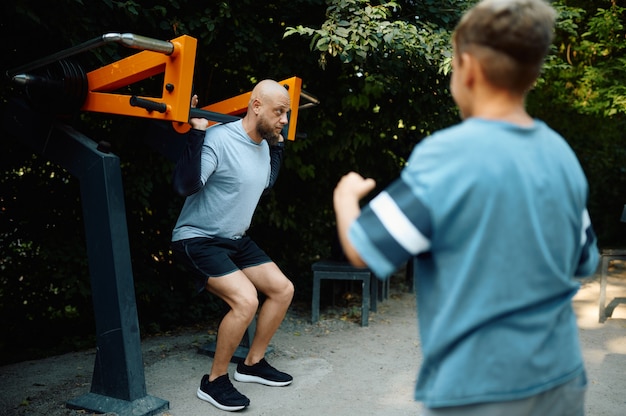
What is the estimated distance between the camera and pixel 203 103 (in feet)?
19.6

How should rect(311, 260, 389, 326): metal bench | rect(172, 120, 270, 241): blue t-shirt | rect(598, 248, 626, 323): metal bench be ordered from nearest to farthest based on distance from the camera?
1. rect(172, 120, 270, 241): blue t-shirt
2. rect(311, 260, 389, 326): metal bench
3. rect(598, 248, 626, 323): metal bench

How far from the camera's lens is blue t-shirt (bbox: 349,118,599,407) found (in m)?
1.50

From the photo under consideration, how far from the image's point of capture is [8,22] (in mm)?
4391

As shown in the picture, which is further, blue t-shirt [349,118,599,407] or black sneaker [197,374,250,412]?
black sneaker [197,374,250,412]

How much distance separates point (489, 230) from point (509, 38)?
0.45 m

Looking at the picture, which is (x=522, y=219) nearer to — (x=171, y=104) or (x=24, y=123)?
(x=171, y=104)

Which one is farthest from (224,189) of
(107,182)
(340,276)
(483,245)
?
(483,245)

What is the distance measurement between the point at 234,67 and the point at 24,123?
2454 millimetres

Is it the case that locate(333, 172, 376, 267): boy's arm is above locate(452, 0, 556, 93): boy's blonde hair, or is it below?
below

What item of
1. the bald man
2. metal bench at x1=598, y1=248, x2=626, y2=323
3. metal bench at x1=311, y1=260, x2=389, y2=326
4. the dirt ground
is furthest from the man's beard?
metal bench at x1=598, y1=248, x2=626, y2=323

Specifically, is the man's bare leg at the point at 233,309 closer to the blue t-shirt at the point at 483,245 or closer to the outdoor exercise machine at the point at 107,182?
the outdoor exercise machine at the point at 107,182

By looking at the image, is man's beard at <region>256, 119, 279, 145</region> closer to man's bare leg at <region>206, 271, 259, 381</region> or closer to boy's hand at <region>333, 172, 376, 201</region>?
man's bare leg at <region>206, 271, 259, 381</region>

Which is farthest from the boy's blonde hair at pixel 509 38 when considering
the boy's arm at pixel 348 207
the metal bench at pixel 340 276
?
the metal bench at pixel 340 276

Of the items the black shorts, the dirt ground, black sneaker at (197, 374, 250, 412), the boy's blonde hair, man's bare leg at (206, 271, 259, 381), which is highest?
the boy's blonde hair
